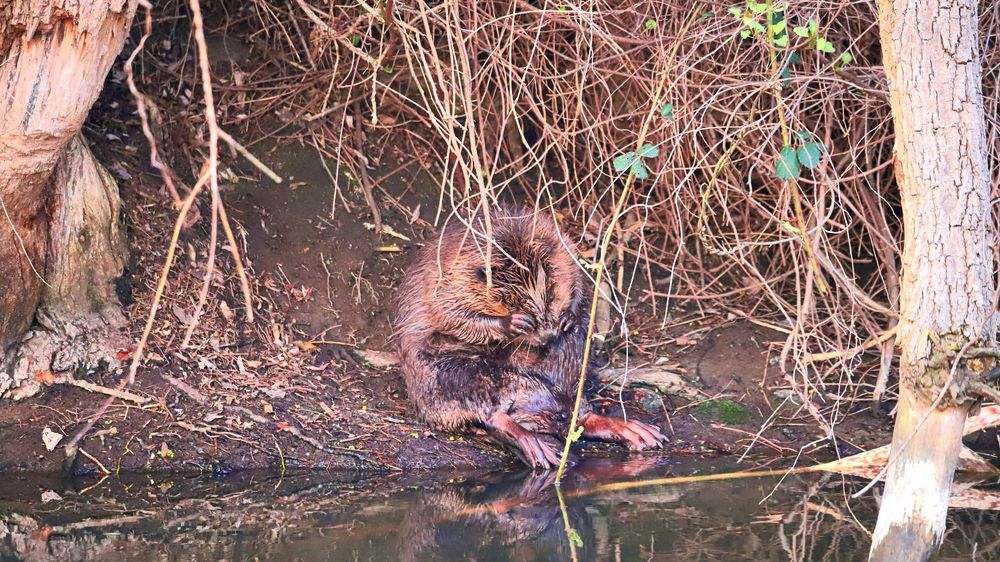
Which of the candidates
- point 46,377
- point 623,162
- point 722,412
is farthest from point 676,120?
point 46,377

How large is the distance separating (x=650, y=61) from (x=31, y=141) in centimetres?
269

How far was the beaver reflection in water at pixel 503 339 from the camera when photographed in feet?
14.8

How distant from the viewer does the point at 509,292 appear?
4.59 meters

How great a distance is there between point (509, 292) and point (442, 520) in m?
1.26

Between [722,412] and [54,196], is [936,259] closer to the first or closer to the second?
[722,412]

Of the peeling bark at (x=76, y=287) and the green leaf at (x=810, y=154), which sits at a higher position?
the green leaf at (x=810, y=154)

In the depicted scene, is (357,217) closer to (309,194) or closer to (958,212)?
(309,194)

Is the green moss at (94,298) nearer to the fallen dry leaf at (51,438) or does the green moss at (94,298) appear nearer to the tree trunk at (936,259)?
the fallen dry leaf at (51,438)

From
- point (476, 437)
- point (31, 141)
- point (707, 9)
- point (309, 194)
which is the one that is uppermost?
point (707, 9)

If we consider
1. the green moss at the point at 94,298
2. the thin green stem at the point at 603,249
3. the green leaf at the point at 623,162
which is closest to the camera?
the thin green stem at the point at 603,249

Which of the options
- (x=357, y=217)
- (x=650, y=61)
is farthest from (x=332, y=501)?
(x=650, y=61)

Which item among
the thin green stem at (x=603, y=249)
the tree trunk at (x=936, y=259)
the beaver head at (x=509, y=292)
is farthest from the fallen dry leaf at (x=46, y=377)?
the tree trunk at (x=936, y=259)

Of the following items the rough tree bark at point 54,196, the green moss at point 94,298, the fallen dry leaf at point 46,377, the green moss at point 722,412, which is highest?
the rough tree bark at point 54,196

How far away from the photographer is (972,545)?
3.40 meters
